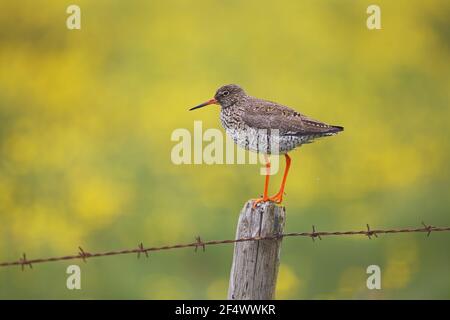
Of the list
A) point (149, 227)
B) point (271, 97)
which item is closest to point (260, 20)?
point (271, 97)

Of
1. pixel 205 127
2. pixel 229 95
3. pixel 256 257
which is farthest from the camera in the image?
pixel 205 127

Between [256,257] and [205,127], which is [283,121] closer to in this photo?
[256,257]

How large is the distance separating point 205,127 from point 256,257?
7841 millimetres

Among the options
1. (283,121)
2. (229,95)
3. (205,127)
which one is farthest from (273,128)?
(205,127)

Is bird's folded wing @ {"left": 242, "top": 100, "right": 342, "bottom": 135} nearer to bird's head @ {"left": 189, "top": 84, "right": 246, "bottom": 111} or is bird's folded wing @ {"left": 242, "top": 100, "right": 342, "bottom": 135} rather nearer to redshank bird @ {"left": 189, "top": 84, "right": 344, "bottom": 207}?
→ redshank bird @ {"left": 189, "top": 84, "right": 344, "bottom": 207}

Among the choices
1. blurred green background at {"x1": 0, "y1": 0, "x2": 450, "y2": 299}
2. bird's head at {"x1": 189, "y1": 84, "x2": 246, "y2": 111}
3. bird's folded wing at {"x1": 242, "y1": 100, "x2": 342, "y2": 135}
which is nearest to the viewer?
bird's folded wing at {"x1": 242, "y1": 100, "x2": 342, "y2": 135}

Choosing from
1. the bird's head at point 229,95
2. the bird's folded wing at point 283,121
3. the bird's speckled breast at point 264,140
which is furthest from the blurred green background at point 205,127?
the bird's folded wing at point 283,121

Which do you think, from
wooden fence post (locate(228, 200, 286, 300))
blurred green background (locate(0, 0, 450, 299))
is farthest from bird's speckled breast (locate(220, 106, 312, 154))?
blurred green background (locate(0, 0, 450, 299))

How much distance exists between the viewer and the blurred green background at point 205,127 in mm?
11477

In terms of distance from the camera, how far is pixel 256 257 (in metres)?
6.08

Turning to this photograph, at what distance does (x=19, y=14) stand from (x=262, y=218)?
10921mm

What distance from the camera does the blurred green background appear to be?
11.5 meters

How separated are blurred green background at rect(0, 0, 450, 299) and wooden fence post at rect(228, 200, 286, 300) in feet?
15.9

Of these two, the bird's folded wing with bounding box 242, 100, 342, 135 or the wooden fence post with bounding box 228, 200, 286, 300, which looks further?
the bird's folded wing with bounding box 242, 100, 342, 135
